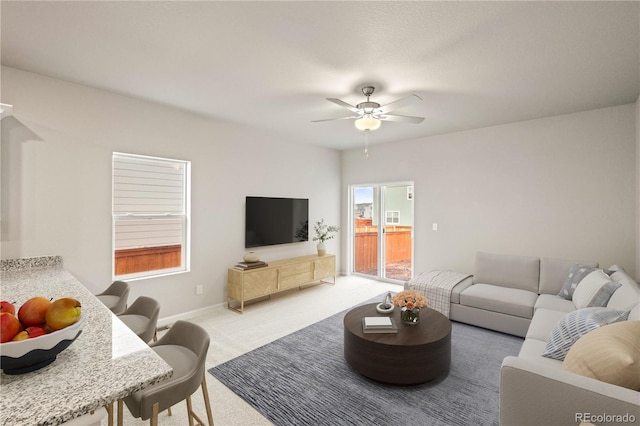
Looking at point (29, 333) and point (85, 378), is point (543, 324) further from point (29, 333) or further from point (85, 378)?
point (29, 333)

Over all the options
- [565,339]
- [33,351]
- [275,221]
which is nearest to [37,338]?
[33,351]

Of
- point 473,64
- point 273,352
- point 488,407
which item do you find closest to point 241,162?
point 273,352

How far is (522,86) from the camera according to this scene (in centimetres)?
303

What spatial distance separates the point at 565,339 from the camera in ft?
6.37

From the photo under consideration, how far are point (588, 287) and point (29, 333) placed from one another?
4053 millimetres

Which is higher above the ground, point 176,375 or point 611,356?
point 611,356

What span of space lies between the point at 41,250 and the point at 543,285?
5.69 meters

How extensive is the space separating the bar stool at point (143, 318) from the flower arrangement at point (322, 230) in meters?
3.72

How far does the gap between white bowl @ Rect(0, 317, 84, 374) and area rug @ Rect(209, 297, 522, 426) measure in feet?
5.01

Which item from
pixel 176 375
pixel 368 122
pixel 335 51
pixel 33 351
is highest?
pixel 335 51

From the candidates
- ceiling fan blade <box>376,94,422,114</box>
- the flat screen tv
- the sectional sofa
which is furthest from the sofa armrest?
the flat screen tv

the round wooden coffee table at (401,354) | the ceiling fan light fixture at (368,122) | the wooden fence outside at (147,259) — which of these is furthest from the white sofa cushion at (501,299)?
the wooden fence outside at (147,259)

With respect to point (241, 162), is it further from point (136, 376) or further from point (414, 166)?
point (136, 376)

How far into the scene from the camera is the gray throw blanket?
151 inches
